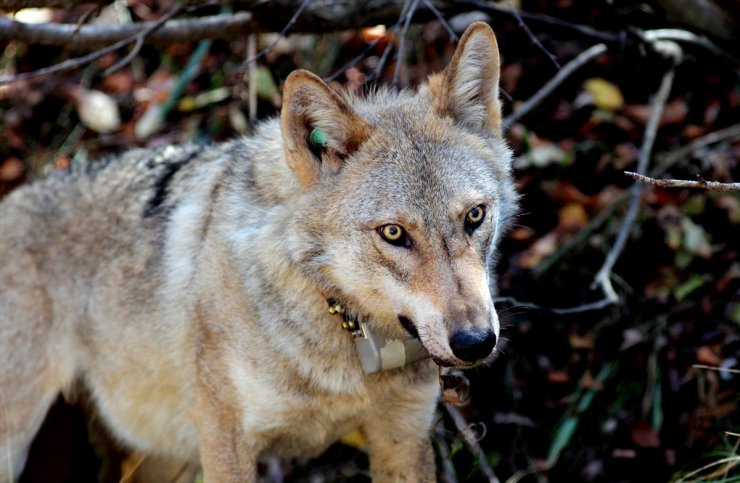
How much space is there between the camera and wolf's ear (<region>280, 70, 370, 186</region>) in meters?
3.26

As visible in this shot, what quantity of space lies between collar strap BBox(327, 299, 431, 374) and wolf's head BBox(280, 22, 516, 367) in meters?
0.05

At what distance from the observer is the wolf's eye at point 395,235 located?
3.18 meters

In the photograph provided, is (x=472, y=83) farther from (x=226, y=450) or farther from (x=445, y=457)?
(x=445, y=457)

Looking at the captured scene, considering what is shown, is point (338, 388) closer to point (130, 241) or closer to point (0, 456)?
point (130, 241)

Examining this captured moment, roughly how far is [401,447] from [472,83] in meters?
1.64

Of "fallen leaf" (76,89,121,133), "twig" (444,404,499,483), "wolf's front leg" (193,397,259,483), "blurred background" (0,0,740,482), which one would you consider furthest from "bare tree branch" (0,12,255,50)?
"fallen leaf" (76,89,121,133)

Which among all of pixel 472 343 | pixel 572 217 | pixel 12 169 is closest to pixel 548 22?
pixel 572 217

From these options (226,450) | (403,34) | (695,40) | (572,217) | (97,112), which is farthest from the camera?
(97,112)

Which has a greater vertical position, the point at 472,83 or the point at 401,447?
the point at 472,83

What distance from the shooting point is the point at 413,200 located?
10.5 feet

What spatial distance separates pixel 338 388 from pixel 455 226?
2.96ft

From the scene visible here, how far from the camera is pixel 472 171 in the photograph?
11.1 ft

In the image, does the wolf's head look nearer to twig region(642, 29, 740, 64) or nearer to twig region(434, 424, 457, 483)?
twig region(434, 424, 457, 483)

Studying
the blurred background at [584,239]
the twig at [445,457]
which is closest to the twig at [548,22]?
the blurred background at [584,239]
